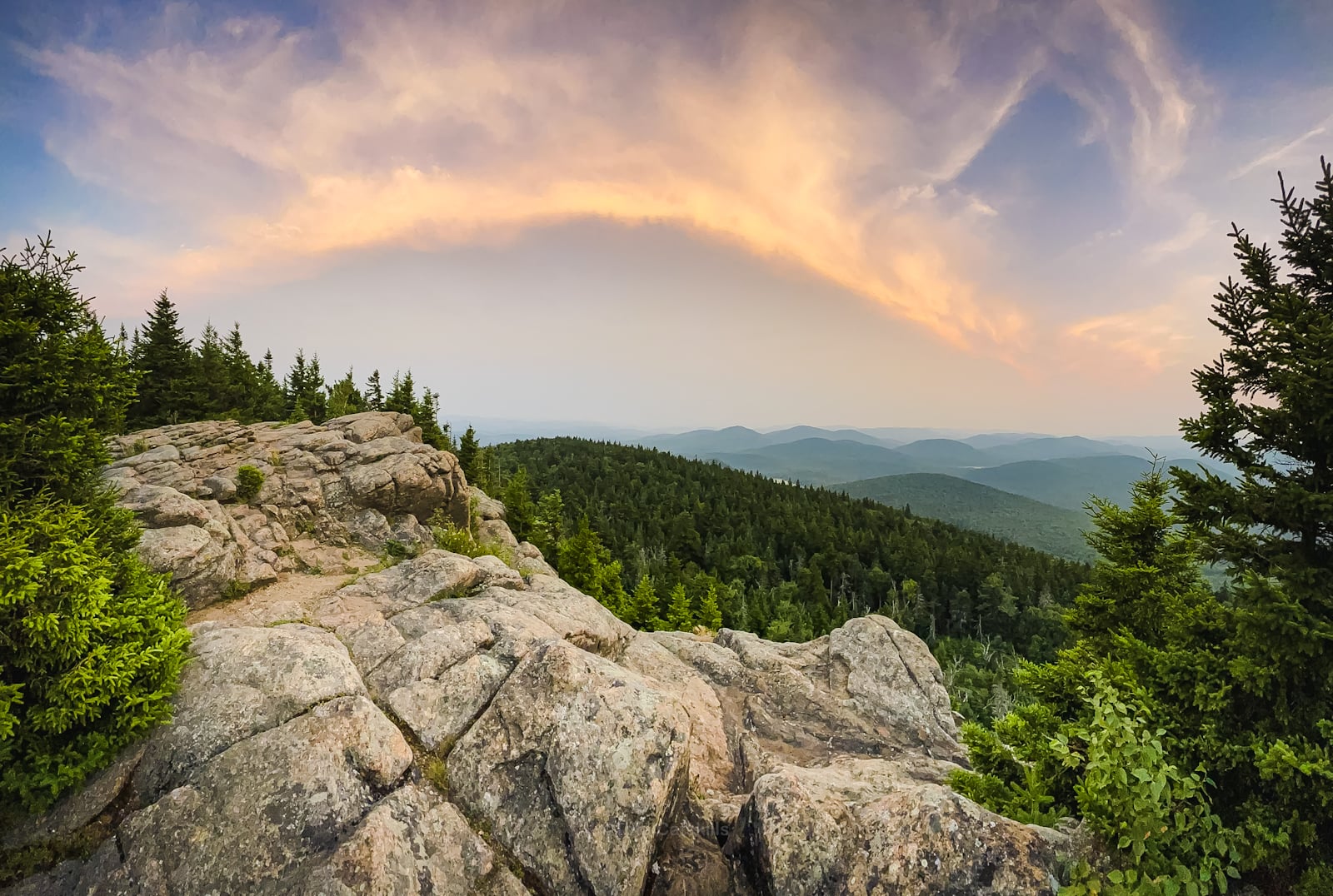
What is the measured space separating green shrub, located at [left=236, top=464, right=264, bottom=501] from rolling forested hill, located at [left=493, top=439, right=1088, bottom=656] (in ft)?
137

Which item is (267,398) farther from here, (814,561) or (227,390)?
(814,561)

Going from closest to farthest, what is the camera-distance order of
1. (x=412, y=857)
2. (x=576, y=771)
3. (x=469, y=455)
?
(x=412, y=857)
(x=576, y=771)
(x=469, y=455)

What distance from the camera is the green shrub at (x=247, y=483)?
23.9m

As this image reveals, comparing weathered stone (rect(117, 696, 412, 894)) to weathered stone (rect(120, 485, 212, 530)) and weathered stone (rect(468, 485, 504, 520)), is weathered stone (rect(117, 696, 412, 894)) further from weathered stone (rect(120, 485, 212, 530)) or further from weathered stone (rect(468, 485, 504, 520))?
weathered stone (rect(468, 485, 504, 520))

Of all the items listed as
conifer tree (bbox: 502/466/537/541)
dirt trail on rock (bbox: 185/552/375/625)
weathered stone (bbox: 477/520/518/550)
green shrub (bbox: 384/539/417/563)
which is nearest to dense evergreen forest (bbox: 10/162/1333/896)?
dirt trail on rock (bbox: 185/552/375/625)

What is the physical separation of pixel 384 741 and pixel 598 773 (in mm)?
4521

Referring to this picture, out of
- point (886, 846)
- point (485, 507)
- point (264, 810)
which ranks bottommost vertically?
point (485, 507)

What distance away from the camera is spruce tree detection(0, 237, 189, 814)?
8.00 meters

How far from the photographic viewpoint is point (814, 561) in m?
101

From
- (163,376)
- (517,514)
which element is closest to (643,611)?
(517,514)

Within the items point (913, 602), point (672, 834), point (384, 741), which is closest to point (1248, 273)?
point (672, 834)

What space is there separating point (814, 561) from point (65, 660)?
10365cm

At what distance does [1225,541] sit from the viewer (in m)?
9.29

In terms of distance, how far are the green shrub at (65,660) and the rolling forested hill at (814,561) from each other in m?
56.5
